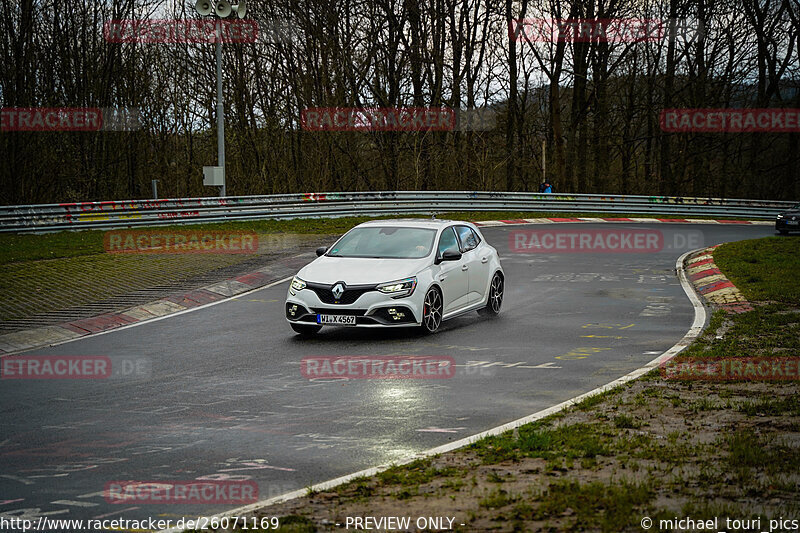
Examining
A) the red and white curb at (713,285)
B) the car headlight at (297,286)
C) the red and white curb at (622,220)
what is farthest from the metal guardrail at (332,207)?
the car headlight at (297,286)

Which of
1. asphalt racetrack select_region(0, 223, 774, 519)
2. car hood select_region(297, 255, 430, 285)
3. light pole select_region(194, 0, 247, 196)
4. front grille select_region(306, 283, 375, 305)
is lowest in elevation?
asphalt racetrack select_region(0, 223, 774, 519)

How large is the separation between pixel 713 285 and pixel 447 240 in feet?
22.2

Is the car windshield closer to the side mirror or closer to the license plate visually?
the side mirror

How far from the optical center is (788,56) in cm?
5247

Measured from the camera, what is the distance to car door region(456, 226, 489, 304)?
565 inches

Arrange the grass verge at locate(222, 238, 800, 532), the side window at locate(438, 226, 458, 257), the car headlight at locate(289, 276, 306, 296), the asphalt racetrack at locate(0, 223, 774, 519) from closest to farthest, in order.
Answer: the grass verge at locate(222, 238, 800, 532)
the asphalt racetrack at locate(0, 223, 774, 519)
the car headlight at locate(289, 276, 306, 296)
the side window at locate(438, 226, 458, 257)

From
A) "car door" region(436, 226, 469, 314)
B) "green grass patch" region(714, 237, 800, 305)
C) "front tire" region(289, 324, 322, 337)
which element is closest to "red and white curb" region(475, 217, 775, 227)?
"green grass patch" region(714, 237, 800, 305)

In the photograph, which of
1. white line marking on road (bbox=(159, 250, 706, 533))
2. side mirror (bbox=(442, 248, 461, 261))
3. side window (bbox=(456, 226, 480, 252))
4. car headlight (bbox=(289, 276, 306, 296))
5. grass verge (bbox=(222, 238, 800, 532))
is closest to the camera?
grass verge (bbox=(222, 238, 800, 532))

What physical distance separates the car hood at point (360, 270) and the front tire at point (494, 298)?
6.66ft

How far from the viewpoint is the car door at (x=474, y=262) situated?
565 inches

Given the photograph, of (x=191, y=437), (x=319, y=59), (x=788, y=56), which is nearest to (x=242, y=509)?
(x=191, y=437)

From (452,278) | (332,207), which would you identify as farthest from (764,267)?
(332,207)

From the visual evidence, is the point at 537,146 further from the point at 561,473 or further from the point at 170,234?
the point at 561,473

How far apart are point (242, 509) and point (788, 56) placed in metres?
53.7
